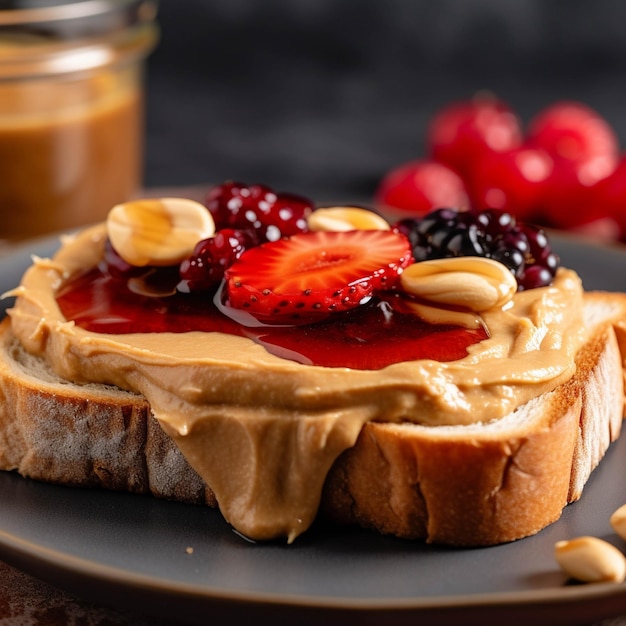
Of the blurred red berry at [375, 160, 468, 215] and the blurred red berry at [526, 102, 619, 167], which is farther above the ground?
the blurred red berry at [526, 102, 619, 167]

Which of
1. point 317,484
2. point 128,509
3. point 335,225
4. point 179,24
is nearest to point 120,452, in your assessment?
point 128,509

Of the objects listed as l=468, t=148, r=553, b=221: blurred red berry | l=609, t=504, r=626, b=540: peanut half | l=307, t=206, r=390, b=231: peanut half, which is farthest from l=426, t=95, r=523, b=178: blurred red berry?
l=609, t=504, r=626, b=540: peanut half

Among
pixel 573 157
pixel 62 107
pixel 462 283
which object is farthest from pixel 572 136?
pixel 462 283

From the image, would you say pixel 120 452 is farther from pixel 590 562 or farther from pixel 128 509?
pixel 590 562

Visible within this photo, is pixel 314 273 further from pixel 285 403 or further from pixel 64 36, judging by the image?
pixel 64 36

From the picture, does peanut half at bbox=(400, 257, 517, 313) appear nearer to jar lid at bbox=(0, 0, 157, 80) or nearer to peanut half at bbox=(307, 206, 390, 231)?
peanut half at bbox=(307, 206, 390, 231)

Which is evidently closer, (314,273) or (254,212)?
(314,273)
